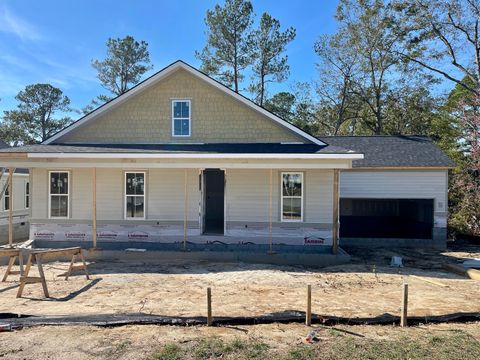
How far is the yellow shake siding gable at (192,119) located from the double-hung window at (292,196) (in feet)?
5.20

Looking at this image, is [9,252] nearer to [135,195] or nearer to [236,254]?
[135,195]

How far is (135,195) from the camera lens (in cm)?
1351

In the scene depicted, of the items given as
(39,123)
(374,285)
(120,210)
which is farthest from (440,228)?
(39,123)

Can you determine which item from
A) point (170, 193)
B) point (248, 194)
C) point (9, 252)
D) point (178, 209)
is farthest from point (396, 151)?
point (9, 252)

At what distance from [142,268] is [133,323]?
4.74 metres

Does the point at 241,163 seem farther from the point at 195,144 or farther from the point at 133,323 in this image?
the point at 133,323

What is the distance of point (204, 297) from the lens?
8.24m

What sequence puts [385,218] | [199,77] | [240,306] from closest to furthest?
1. [240,306]
2. [199,77]
3. [385,218]

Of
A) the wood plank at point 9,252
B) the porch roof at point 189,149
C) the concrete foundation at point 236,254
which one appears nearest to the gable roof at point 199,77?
the porch roof at point 189,149

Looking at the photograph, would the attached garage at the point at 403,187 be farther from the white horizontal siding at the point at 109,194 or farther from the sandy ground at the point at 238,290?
the white horizontal siding at the point at 109,194

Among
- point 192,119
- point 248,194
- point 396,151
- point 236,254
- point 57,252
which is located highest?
point 192,119

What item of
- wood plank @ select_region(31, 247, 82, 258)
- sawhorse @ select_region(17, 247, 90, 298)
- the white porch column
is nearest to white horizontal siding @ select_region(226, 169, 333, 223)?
the white porch column

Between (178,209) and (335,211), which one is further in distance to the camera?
(178,209)

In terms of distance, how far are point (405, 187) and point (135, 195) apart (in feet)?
36.1
